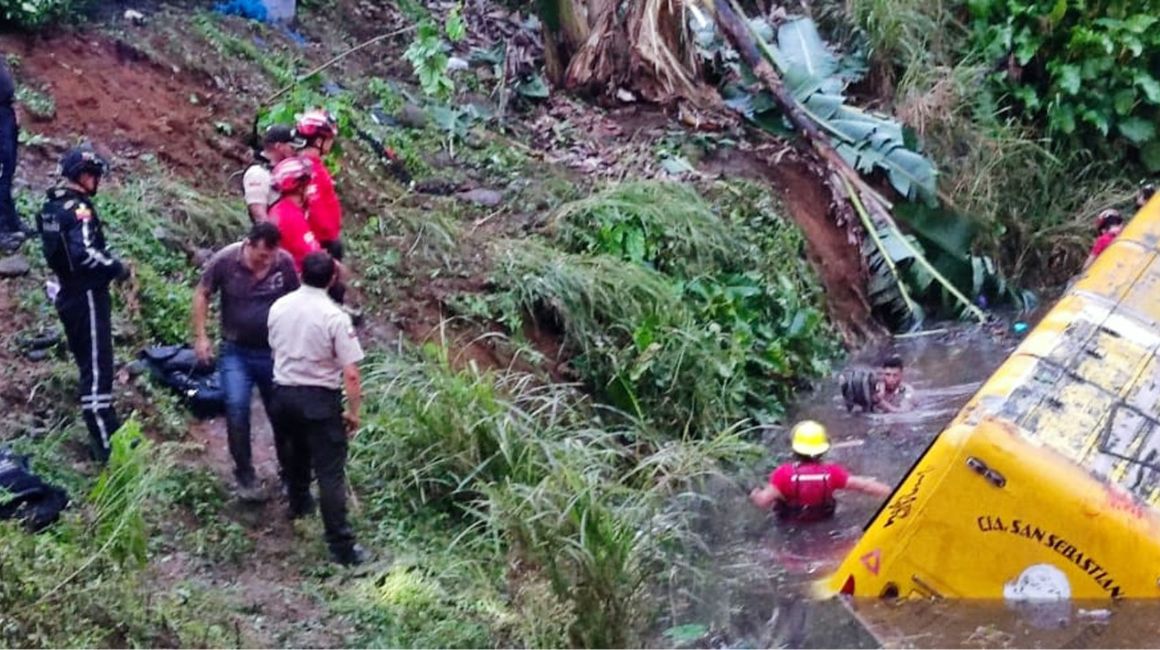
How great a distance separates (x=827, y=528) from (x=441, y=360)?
8.18ft

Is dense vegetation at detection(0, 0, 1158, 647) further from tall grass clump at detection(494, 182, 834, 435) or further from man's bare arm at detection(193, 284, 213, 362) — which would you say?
man's bare arm at detection(193, 284, 213, 362)

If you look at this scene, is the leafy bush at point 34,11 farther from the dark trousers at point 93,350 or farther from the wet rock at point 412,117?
the dark trousers at point 93,350

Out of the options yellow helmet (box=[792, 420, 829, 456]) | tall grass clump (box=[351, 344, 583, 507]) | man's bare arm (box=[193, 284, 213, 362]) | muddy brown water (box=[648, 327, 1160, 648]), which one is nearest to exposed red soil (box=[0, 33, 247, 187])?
tall grass clump (box=[351, 344, 583, 507])

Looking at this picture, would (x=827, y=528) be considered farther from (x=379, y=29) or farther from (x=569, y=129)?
(x=379, y=29)

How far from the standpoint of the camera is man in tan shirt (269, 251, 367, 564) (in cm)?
709

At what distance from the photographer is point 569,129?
14.4m

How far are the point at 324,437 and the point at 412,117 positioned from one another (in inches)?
262

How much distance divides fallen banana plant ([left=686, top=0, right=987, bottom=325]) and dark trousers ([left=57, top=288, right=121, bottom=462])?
25.7ft

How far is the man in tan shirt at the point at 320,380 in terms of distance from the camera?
7094mm

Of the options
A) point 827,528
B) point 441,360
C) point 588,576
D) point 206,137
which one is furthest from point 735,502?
point 206,137

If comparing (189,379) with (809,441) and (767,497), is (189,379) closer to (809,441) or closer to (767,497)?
(767,497)

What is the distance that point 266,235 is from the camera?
7.54 meters

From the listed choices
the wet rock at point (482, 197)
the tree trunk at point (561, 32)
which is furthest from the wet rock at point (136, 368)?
the tree trunk at point (561, 32)

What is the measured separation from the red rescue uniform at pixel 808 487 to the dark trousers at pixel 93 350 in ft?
12.3
